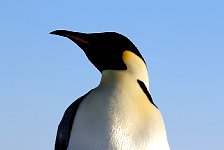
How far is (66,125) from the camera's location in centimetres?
686

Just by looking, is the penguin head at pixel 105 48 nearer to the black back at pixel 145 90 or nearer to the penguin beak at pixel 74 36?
the penguin beak at pixel 74 36

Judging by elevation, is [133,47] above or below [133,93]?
above

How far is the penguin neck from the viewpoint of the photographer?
6887mm

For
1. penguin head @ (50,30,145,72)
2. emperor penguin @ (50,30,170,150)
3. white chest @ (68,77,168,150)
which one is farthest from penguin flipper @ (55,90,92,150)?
penguin head @ (50,30,145,72)

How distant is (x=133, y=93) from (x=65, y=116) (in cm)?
76

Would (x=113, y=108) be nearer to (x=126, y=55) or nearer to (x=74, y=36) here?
(x=126, y=55)

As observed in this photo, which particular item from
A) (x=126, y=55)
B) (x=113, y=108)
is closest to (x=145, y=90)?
(x=126, y=55)

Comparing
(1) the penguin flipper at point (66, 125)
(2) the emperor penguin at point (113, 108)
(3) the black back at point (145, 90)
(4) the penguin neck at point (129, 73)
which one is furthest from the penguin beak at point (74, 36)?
(3) the black back at point (145, 90)

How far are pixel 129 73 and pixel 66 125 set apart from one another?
0.84 metres

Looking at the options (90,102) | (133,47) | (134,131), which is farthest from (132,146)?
(133,47)

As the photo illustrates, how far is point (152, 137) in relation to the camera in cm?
670

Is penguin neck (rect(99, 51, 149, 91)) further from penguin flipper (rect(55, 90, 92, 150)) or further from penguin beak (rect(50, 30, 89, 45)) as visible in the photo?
penguin beak (rect(50, 30, 89, 45))

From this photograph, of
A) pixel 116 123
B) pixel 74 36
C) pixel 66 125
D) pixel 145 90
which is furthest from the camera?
pixel 74 36

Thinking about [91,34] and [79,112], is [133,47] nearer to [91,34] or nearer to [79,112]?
[91,34]
